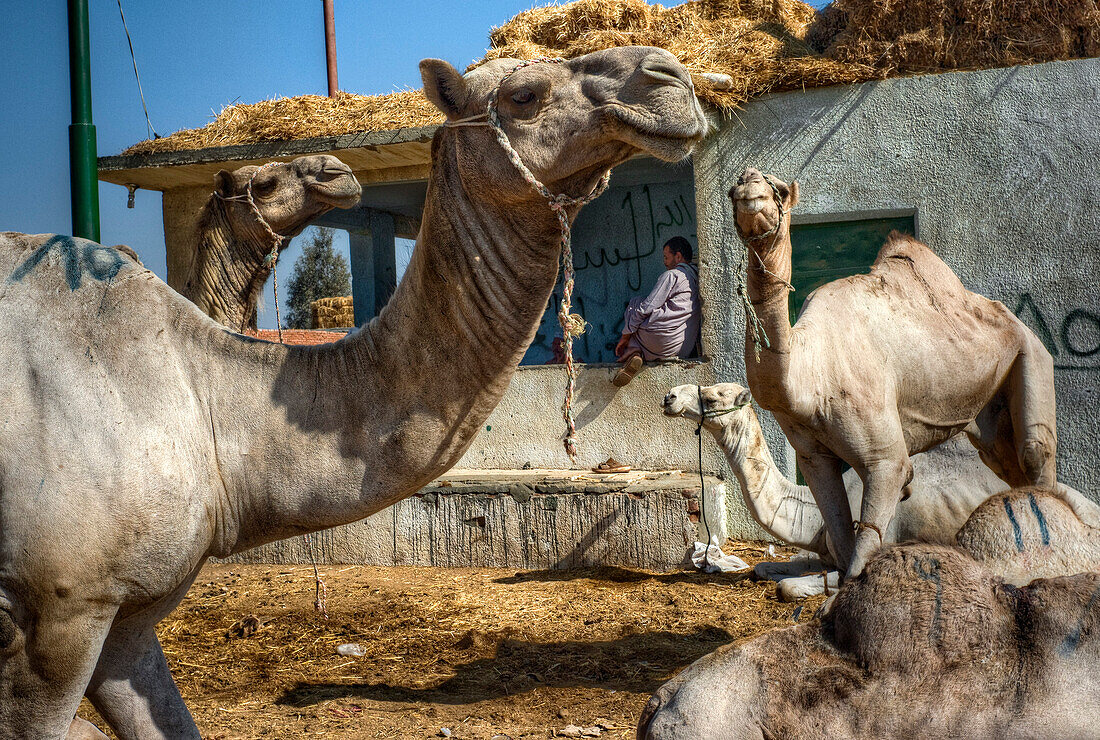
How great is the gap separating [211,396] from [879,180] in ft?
21.6

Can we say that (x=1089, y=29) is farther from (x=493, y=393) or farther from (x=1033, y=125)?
(x=493, y=393)

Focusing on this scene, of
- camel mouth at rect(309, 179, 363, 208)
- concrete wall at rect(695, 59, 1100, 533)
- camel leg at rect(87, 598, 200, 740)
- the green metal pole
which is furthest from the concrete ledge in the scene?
camel leg at rect(87, 598, 200, 740)

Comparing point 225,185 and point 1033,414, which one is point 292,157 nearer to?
point 225,185

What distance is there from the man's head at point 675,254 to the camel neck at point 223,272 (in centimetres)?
509

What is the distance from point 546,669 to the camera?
501cm

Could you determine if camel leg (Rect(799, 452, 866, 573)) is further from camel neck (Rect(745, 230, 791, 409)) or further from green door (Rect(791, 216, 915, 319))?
green door (Rect(791, 216, 915, 319))

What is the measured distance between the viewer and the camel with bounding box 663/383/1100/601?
6.64 metres

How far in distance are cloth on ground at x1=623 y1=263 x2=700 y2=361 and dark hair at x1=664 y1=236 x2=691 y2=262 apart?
1.40 ft

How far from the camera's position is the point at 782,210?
4156 millimetres

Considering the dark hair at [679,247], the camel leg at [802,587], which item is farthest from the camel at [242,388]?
the dark hair at [679,247]

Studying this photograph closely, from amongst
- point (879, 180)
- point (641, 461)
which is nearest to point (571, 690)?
point (641, 461)

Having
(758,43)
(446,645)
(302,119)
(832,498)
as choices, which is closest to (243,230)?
(446,645)

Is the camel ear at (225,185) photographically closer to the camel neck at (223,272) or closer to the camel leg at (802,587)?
the camel neck at (223,272)

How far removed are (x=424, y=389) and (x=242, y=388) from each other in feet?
1.66
